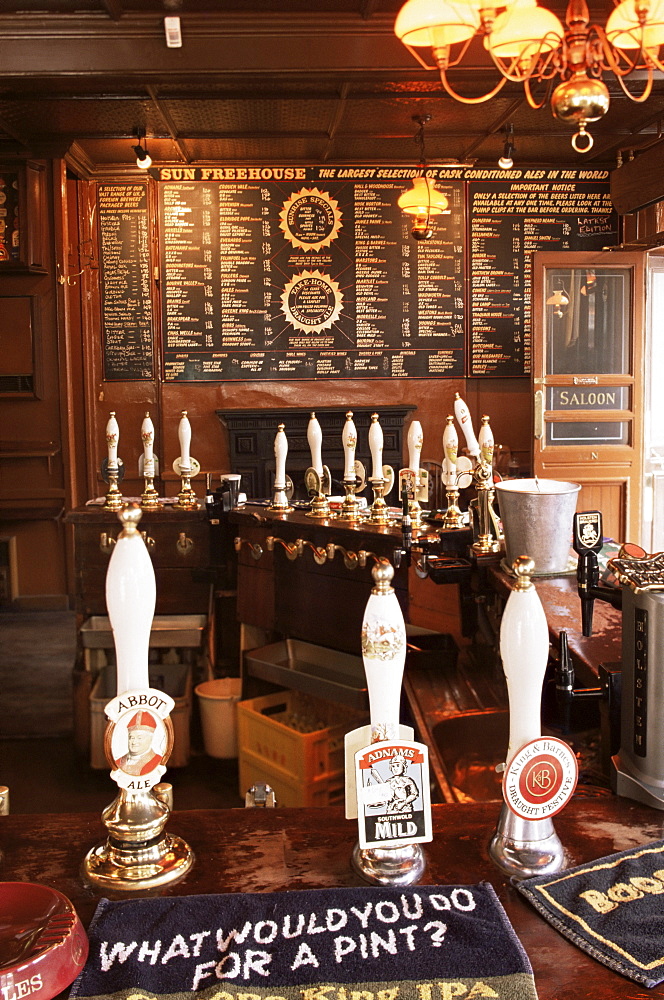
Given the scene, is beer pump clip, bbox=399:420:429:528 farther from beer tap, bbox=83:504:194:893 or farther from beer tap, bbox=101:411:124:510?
beer tap, bbox=83:504:194:893

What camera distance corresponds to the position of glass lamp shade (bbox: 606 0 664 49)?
2418mm

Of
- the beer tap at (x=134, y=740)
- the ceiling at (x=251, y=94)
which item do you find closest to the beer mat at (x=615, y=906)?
the beer tap at (x=134, y=740)

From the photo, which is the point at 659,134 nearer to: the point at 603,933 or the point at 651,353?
the point at 651,353

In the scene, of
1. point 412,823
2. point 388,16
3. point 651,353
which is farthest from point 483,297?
point 412,823

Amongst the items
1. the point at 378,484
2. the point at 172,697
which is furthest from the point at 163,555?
the point at 378,484

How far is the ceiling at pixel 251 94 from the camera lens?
443 centimetres

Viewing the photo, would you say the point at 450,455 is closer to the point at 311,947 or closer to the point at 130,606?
the point at 130,606

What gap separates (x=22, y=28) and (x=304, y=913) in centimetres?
475

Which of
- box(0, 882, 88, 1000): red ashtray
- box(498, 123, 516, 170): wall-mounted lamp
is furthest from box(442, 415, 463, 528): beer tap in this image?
box(498, 123, 516, 170): wall-mounted lamp

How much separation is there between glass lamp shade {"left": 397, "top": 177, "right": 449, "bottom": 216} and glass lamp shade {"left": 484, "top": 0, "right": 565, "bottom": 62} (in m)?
3.14

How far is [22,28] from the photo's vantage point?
4426 millimetres

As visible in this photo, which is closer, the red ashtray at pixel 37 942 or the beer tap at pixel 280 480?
the red ashtray at pixel 37 942

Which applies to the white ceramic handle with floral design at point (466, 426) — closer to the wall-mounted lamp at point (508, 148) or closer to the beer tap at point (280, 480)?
the beer tap at point (280, 480)

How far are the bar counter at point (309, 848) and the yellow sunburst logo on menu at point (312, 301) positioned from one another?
220 inches
